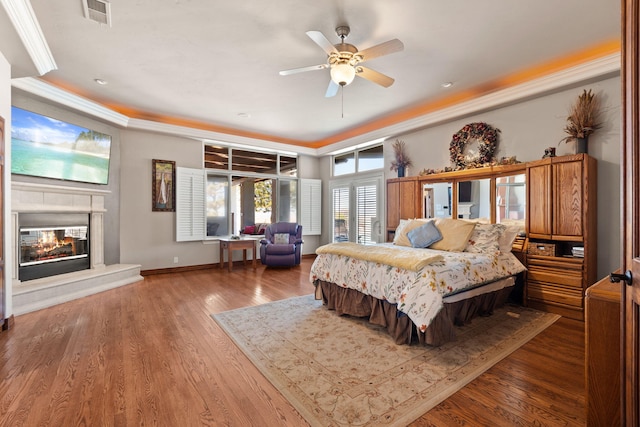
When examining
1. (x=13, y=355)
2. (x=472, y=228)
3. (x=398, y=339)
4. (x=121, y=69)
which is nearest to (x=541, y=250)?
(x=472, y=228)

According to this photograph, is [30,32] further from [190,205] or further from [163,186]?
[190,205]

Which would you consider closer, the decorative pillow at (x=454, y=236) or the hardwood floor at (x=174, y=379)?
the hardwood floor at (x=174, y=379)

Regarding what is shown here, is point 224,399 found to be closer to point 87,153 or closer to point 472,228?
point 472,228

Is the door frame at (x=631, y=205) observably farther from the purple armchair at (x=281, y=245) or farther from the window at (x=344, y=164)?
the window at (x=344, y=164)

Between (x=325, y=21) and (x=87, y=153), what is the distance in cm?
435

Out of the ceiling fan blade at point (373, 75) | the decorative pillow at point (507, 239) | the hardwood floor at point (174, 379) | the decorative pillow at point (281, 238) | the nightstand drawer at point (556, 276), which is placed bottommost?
the hardwood floor at point (174, 379)

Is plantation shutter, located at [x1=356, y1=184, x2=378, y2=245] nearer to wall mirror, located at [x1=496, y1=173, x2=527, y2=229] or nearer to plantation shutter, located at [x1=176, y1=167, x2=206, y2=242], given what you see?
wall mirror, located at [x1=496, y1=173, x2=527, y2=229]

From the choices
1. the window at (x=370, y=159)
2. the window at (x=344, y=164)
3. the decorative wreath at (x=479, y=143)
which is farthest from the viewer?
the window at (x=344, y=164)

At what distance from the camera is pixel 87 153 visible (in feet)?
15.3

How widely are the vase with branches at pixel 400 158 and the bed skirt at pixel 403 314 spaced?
8.96 feet

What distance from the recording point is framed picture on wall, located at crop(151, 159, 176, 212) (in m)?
5.62

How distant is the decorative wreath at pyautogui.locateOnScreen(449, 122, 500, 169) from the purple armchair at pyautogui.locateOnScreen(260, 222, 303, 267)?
3.44m

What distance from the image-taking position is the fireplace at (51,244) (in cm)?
392

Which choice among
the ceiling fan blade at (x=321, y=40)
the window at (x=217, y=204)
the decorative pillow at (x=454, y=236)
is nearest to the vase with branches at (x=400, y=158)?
the decorative pillow at (x=454, y=236)
